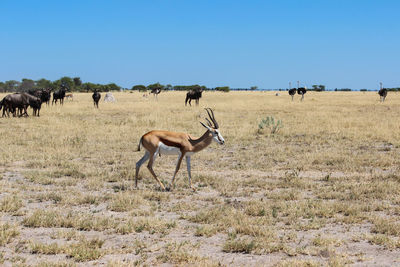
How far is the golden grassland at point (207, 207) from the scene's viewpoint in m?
5.44

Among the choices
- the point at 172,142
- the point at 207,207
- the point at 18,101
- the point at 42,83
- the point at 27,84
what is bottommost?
the point at 207,207

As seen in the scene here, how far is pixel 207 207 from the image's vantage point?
7.76 meters

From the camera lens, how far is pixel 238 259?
5.29m

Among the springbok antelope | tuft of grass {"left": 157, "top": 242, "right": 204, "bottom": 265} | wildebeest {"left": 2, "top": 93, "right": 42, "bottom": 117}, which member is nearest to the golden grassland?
tuft of grass {"left": 157, "top": 242, "right": 204, "bottom": 265}

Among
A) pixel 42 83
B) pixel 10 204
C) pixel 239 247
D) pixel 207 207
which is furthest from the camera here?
pixel 42 83

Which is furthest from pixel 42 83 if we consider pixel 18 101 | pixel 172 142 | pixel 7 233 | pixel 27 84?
pixel 7 233

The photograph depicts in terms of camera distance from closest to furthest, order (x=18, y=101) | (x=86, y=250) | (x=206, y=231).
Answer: (x=86, y=250)
(x=206, y=231)
(x=18, y=101)

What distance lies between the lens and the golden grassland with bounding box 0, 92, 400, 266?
544 cm

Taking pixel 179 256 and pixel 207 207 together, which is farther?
pixel 207 207

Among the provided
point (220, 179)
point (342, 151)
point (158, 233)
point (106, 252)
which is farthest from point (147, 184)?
point (342, 151)

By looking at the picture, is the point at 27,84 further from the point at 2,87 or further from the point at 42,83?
the point at 2,87

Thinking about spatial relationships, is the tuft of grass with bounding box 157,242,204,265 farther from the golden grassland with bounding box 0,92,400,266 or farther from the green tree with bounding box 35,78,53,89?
the green tree with bounding box 35,78,53,89

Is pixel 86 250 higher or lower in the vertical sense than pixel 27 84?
lower

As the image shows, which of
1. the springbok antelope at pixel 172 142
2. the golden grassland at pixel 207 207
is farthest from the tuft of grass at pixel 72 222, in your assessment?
the springbok antelope at pixel 172 142
